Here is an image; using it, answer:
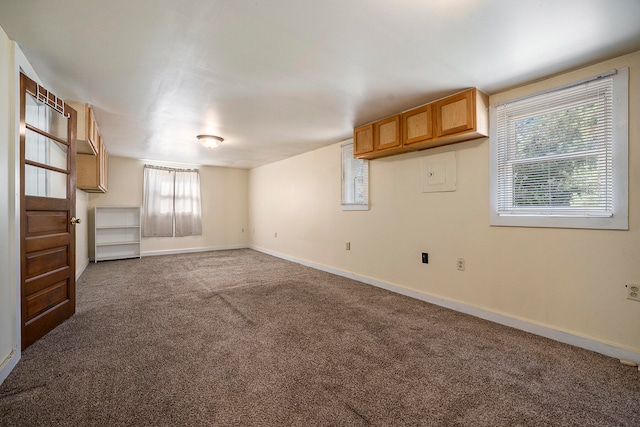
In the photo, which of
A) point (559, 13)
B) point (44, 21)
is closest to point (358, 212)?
point (559, 13)

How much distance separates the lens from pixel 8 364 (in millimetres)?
1854

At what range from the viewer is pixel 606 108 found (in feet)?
7.15

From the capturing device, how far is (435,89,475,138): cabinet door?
268 centimetres

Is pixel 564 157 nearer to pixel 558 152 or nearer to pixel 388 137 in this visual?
pixel 558 152

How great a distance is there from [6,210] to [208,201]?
5546 mm

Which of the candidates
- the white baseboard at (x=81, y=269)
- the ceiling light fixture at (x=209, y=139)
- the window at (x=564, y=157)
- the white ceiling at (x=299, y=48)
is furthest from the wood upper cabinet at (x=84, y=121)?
the window at (x=564, y=157)

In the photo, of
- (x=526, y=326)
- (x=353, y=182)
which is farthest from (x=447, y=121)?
(x=526, y=326)

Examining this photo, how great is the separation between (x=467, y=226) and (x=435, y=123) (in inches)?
44.4

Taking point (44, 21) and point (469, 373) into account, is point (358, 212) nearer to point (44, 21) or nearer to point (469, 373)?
point (469, 373)

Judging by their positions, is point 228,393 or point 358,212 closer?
point 228,393

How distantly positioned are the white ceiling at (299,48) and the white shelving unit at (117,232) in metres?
3.50

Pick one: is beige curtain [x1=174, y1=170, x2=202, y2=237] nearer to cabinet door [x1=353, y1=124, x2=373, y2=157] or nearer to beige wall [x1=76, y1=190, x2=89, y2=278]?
beige wall [x1=76, y1=190, x2=89, y2=278]

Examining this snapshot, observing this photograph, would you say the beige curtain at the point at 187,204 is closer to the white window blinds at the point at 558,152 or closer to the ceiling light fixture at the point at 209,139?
the ceiling light fixture at the point at 209,139

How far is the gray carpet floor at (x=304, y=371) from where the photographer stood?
1516 millimetres
